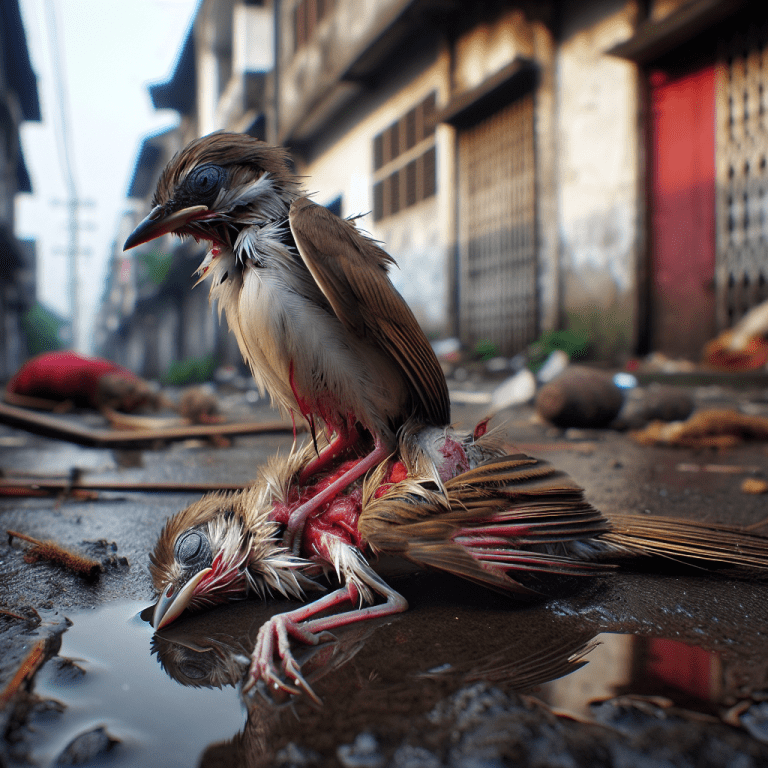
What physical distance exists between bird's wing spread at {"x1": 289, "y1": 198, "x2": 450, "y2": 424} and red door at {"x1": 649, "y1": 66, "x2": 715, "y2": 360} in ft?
16.0

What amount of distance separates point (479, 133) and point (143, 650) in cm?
782

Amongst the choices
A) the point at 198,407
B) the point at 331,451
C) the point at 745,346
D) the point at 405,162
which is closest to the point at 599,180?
the point at 745,346

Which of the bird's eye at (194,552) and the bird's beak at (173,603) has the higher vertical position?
the bird's eye at (194,552)

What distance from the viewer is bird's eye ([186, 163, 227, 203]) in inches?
46.9

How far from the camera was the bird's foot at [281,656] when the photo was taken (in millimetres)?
830

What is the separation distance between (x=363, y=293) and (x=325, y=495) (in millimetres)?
415

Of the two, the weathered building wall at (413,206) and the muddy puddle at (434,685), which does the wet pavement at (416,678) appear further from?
the weathered building wall at (413,206)

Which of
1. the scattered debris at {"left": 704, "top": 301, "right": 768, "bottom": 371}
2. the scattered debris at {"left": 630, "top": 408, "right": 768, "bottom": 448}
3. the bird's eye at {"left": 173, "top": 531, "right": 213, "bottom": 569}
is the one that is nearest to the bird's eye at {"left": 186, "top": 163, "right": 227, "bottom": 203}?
the bird's eye at {"left": 173, "top": 531, "right": 213, "bottom": 569}

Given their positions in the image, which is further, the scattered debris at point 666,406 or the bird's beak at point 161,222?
the scattered debris at point 666,406

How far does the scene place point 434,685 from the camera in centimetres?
82

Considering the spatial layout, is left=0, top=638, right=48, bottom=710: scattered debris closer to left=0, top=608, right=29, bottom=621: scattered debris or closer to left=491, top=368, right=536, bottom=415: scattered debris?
left=0, top=608, right=29, bottom=621: scattered debris

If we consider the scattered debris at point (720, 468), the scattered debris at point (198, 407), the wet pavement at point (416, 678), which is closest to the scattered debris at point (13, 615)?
the wet pavement at point (416, 678)

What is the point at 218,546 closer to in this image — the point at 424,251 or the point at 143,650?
the point at 143,650

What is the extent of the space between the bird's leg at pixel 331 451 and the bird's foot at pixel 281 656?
403 mm
